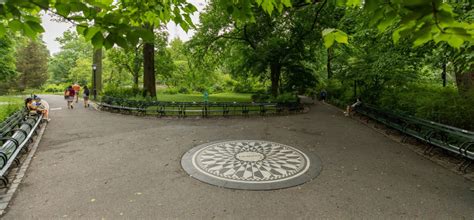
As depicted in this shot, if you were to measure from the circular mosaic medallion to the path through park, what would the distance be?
236 mm

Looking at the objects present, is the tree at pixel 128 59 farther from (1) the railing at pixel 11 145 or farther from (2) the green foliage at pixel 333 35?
(2) the green foliage at pixel 333 35

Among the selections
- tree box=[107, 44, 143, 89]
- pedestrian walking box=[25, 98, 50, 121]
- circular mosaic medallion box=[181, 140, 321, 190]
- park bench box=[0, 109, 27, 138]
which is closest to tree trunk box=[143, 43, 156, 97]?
pedestrian walking box=[25, 98, 50, 121]

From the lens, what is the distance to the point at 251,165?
6012 millimetres

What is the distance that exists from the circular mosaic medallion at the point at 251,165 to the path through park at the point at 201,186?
236 mm

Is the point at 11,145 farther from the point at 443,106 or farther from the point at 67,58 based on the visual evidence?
the point at 67,58

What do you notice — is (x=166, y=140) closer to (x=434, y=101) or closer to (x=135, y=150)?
(x=135, y=150)

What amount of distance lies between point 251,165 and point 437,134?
19.9 ft

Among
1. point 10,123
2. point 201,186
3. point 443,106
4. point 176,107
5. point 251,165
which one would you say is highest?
point 443,106

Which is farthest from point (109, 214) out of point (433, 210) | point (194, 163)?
point (433, 210)

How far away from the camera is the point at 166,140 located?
26.5 ft

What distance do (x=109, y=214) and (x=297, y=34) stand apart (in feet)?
48.8

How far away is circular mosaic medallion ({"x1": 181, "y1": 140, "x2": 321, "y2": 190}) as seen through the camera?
510 centimetres

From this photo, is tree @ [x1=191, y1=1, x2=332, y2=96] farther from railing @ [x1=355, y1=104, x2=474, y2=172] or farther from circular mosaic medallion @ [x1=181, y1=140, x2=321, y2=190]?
Result: circular mosaic medallion @ [x1=181, y1=140, x2=321, y2=190]

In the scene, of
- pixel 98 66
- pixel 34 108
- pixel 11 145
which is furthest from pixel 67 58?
pixel 11 145
